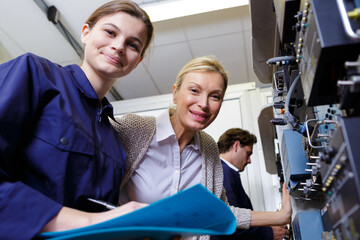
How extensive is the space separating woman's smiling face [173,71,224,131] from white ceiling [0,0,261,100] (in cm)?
172

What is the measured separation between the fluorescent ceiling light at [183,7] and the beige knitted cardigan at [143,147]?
1.68 metres

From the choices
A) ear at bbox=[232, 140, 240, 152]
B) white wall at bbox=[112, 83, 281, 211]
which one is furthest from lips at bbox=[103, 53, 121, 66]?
white wall at bbox=[112, 83, 281, 211]

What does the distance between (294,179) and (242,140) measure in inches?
48.0

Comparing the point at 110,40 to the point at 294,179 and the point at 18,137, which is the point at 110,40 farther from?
the point at 294,179

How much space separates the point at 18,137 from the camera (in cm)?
71

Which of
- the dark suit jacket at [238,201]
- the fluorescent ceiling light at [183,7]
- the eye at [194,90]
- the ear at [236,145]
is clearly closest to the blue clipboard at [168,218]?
the eye at [194,90]

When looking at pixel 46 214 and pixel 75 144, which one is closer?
pixel 46 214

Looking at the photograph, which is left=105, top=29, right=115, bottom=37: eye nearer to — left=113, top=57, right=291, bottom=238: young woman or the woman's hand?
left=113, top=57, right=291, bottom=238: young woman

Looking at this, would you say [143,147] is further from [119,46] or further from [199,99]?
[119,46]

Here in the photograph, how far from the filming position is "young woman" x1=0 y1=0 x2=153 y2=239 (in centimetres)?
65

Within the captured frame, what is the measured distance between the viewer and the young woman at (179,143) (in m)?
1.31

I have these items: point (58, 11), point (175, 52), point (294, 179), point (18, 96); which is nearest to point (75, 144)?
point (18, 96)

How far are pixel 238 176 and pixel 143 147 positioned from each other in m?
1.30

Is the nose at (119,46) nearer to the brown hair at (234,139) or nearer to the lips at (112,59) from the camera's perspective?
the lips at (112,59)
